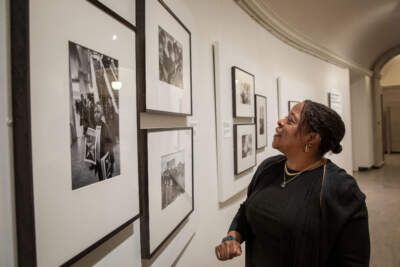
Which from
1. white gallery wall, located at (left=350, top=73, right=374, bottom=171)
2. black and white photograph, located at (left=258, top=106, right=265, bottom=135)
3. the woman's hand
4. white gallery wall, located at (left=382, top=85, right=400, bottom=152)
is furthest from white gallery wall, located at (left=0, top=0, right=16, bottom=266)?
white gallery wall, located at (left=382, top=85, right=400, bottom=152)

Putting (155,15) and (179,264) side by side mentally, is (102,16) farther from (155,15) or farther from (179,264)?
(179,264)

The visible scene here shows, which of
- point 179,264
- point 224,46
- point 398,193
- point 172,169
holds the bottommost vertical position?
point 398,193

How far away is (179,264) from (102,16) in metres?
1.74

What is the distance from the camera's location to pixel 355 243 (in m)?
1.46

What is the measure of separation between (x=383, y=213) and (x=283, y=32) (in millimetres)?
4630

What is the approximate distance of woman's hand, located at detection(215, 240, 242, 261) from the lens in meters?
1.69

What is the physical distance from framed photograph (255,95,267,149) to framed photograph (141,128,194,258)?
2.06 m

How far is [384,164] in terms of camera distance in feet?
41.3

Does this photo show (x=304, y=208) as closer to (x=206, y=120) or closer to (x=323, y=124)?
(x=323, y=124)

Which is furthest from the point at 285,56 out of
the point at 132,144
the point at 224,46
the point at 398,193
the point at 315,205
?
the point at 398,193

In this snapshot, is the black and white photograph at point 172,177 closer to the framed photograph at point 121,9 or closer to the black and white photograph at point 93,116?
the black and white photograph at point 93,116

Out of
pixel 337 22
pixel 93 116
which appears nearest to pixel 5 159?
pixel 93 116

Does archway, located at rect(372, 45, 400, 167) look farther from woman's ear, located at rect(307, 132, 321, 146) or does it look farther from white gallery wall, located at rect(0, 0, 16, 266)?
white gallery wall, located at rect(0, 0, 16, 266)

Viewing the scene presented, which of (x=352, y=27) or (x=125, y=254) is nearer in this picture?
(x=125, y=254)
